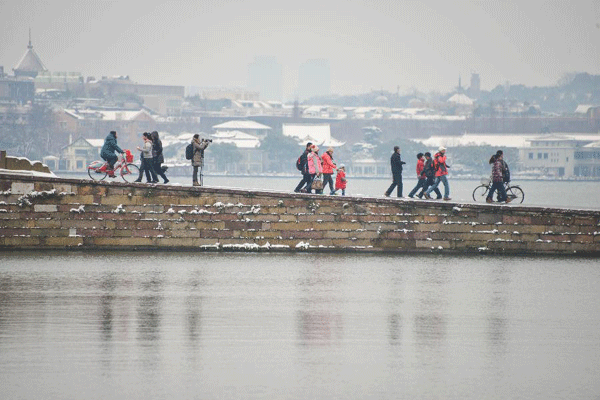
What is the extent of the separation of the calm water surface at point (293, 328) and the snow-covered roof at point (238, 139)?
157 meters

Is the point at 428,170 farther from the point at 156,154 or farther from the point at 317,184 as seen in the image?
the point at 156,154

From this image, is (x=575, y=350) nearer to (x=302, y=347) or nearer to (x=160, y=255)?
(x=302, y=347)

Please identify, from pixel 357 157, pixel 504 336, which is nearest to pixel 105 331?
pixel 504 336

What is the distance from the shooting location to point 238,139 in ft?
627

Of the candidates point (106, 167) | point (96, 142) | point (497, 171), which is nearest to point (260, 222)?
point (106, 167)

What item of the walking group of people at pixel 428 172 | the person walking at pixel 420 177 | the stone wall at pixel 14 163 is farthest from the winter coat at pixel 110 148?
the person walking at pixel 420 177

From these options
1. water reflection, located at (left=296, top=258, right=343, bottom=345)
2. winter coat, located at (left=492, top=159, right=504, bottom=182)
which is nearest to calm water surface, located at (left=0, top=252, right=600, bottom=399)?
water reflection, located at (left=296, top=258, right=343, bottom=345)

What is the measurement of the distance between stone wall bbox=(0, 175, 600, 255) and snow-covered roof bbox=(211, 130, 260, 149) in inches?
6055

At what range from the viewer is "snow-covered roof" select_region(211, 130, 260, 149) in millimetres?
186250

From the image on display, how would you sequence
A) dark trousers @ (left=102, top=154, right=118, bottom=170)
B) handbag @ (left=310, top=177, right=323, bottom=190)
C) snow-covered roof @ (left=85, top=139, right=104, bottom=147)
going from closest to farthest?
dark trousers @ (left=102, top=154, right=118, bottom=170) < handbag @ (left=310, top=177, right=323, bottom=190) < snow-covered roof @ (left=85, top=139, right=104, bottom=147)

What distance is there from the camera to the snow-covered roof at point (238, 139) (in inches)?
Result: 7333

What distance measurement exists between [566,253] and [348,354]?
1242 cm

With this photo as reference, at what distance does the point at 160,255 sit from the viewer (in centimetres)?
2816

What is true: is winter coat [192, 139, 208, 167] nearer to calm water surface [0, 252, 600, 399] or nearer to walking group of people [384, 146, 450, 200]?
calm water surface [0, 252, 600, 399]
